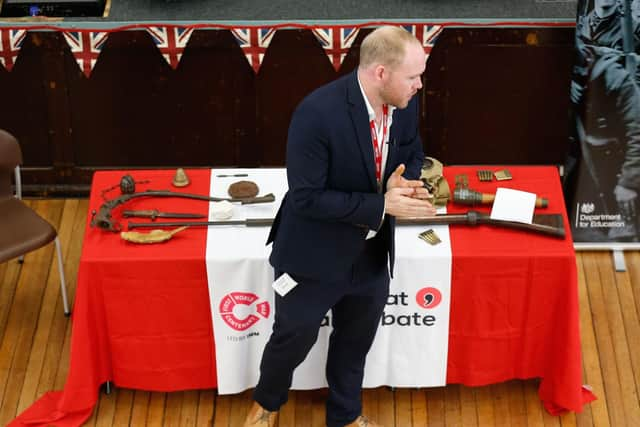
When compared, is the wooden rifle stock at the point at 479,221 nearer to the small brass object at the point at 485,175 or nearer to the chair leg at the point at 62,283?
the small brass object at the point at 485,175

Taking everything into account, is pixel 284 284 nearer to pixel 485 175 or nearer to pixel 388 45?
pixel 388 45

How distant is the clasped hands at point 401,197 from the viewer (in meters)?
3.29

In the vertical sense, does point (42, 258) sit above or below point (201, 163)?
below

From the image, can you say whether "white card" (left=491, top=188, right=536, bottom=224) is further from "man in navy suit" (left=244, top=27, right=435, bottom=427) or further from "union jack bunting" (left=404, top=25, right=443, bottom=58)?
"union jack bunting" (left=404, top=25, right=443, bottom=58)

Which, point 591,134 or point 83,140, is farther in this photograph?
point 83,140

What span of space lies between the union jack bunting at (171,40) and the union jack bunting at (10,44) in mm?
604

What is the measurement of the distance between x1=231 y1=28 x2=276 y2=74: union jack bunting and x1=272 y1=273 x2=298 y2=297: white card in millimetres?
1647

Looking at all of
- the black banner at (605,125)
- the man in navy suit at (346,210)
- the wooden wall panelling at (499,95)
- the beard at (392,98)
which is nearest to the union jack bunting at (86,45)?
the wooden wall panelling at (499,95)

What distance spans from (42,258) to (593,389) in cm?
261

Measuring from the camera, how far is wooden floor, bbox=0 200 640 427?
4152 mm

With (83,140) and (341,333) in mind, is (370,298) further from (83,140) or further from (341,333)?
(83,140)

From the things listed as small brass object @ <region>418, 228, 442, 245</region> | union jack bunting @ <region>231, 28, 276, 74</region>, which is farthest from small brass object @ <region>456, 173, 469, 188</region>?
union jack bunting @ <region>231, 28, 276, 74</region>

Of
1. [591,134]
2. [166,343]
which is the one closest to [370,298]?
[166,343]

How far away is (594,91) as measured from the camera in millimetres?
4535
